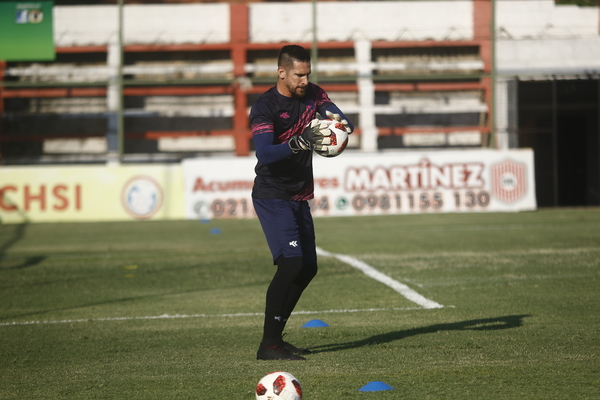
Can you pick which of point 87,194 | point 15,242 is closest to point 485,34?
point 87,194

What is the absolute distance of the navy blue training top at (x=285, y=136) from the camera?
5.43 meters

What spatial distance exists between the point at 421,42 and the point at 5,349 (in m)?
22.2

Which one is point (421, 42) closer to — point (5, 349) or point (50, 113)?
point (50, 113)

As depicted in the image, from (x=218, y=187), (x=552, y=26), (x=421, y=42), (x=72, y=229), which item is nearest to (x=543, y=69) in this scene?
(x=552, y=26)

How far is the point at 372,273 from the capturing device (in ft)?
31.4

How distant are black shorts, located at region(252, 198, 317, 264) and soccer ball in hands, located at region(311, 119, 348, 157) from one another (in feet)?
1.80

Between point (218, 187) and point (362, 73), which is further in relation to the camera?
point (362, 73)

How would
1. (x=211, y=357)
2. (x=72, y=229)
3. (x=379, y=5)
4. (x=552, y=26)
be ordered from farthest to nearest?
(x=379, y=5) < (x=552, y=26) < (x=72, y=229) < (x=211, y=357)

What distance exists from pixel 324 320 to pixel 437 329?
41.1 inches

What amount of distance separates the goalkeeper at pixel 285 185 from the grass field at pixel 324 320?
0.37m

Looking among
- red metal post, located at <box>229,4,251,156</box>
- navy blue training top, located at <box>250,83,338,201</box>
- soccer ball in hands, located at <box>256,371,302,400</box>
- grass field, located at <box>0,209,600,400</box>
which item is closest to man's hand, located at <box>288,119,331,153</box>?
navy blue training top, located at <box>250,83,338,201</box>

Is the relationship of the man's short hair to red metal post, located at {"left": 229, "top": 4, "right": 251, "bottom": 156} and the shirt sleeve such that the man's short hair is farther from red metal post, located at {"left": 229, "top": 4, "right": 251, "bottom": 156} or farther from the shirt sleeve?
red metal post, located at {"left": 229, "top": 4, "right": 251, "bottom": 156}

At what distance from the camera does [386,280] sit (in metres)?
9.02

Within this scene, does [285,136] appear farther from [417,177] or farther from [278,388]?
[417,177]
